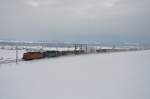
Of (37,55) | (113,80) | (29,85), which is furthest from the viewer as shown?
(37,55)

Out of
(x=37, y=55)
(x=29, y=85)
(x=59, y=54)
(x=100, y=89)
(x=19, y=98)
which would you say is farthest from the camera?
(x=59, y=54)

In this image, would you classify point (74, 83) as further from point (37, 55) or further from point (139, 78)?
point (37, 55)

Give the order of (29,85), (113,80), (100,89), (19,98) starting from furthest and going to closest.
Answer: (113,80) → (29,85) → (100,89) → (19,98)

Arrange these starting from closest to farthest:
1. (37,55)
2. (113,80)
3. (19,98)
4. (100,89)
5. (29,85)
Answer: (19,98), (100,89), (29,85), (113,80), (37,55)

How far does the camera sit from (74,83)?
757 centimetres

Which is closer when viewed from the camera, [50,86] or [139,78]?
[50,86]

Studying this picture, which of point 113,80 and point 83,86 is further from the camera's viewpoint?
point 113,80

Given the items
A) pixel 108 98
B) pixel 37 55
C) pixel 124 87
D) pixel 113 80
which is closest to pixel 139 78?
pixel 113 80

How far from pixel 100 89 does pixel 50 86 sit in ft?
5.35

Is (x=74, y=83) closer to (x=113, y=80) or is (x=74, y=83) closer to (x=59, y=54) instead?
(x=113, y=80)

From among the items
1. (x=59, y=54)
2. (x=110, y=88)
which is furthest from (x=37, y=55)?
(x=110, y=88)

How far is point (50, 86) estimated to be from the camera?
7141 millimetres

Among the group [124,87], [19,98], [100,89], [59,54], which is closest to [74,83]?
[100,89]

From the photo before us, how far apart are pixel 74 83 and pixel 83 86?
0.53 m
